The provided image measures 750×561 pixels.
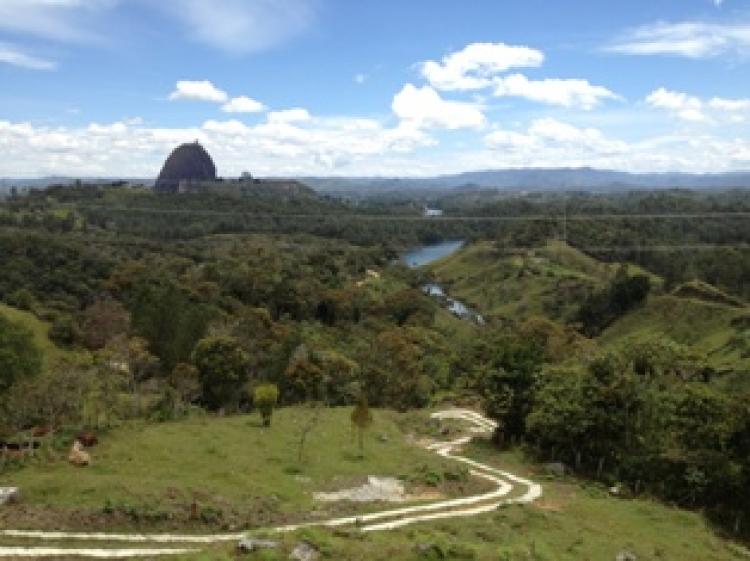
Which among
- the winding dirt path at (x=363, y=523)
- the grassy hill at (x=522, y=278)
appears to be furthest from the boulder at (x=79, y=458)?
the grassy hill at (x=522, y=278)

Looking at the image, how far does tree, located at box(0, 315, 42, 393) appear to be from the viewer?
40.6 meters

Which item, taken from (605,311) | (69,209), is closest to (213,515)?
(605,311)

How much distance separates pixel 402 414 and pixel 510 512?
23.5 metres

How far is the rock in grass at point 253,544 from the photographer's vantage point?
821 inches

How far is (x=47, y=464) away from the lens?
102ft

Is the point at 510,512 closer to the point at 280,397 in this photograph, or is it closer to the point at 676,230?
the point at 280,397

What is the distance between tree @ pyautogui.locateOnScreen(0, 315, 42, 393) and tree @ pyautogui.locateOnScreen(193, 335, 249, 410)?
9.71 meters

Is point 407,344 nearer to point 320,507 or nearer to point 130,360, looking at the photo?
point 130,360

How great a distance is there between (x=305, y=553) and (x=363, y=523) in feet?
24.3

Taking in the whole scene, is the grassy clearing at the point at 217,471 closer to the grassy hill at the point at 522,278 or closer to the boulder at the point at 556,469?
the boulder at the point at 556,469

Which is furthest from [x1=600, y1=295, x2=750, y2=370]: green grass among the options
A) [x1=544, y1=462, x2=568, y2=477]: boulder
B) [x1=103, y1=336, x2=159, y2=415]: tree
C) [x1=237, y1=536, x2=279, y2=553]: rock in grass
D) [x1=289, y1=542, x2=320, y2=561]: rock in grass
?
[x1=237, y1=536, x2=279, y2=553]: rock in grass

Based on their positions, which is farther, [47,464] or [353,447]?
[353,447]

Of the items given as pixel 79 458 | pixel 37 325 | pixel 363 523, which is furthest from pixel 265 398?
pixel 37 325

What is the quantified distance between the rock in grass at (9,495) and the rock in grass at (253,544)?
10.5 meters
